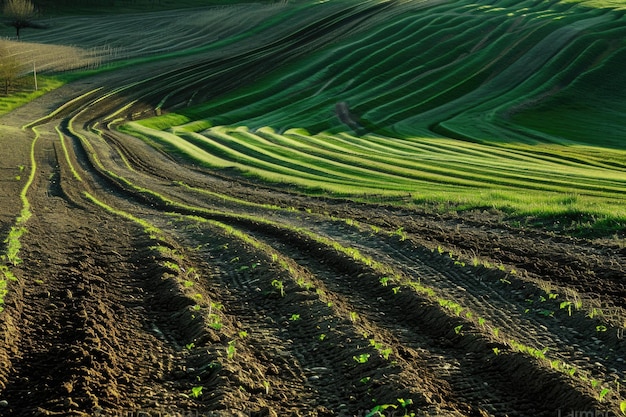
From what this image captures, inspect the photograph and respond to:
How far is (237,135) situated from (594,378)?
2041 inches

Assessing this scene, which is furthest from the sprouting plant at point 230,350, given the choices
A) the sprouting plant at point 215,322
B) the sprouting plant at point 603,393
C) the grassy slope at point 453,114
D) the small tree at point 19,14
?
the small tree at point 19,14

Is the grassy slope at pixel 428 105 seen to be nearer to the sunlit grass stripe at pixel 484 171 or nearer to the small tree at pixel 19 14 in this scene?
the sunlit grass stripe at pixel 484 171

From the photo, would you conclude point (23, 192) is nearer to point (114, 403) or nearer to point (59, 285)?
point (59, 285)

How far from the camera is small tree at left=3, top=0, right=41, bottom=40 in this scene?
117175 millimetres

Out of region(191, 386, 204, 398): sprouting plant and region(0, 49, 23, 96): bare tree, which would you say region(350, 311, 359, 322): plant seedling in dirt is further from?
region(0, 49, 23, 96): bare tree

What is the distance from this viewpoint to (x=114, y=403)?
35.3 feet

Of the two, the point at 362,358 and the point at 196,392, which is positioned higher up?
the point at 196,392

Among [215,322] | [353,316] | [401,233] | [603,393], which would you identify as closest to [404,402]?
[603,393]

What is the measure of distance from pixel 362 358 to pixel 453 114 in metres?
63.8

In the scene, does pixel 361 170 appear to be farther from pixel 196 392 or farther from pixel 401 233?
pixel 196 392

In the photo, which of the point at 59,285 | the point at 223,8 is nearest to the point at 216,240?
the point at 59,285

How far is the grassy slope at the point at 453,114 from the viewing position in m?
39.6

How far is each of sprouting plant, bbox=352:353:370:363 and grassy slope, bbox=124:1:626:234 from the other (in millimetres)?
13158

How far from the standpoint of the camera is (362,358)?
40.7 ft
